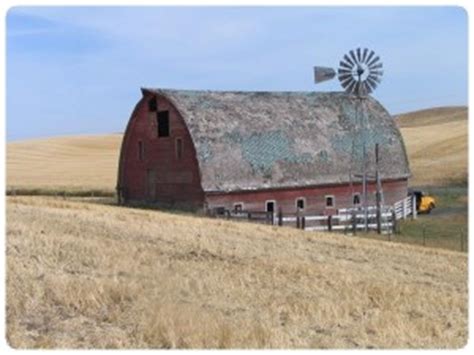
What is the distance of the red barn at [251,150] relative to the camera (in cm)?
3011

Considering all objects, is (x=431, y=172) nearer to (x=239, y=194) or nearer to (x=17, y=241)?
(x=239, y=194)

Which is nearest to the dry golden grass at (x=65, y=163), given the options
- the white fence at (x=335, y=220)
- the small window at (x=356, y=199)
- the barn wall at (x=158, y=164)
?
the barn wall at (x=158, y=164)

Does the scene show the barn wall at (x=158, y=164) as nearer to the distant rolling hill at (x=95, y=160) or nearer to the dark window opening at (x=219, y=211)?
the dark window opening at (x=219, y=211)

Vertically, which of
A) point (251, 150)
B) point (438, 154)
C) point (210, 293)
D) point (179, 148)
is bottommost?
point (210, 293)

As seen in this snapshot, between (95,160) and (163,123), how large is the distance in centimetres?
4412

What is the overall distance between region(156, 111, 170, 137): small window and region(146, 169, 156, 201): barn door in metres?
1.65

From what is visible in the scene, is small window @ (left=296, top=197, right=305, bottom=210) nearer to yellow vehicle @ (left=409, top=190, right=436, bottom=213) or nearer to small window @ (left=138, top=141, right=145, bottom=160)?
yellow vehicle @ (left=409, top=190, right=436, bottom=213)

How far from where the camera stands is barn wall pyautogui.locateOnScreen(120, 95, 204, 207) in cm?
3016

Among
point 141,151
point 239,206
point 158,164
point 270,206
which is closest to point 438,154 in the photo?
point 270,206

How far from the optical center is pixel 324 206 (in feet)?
109

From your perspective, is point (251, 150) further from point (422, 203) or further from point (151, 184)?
point (422, 203)

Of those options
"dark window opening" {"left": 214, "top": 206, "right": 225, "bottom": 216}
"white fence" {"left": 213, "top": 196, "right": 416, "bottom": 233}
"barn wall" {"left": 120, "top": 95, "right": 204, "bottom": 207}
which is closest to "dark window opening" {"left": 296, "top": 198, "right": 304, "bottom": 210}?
"white fence" {"left": 213, "top": 196, "right": 416, "bottom": 233}

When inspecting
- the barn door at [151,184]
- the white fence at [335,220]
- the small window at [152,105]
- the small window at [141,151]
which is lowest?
the white fence at [335,220]

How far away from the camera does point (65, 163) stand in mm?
70938
